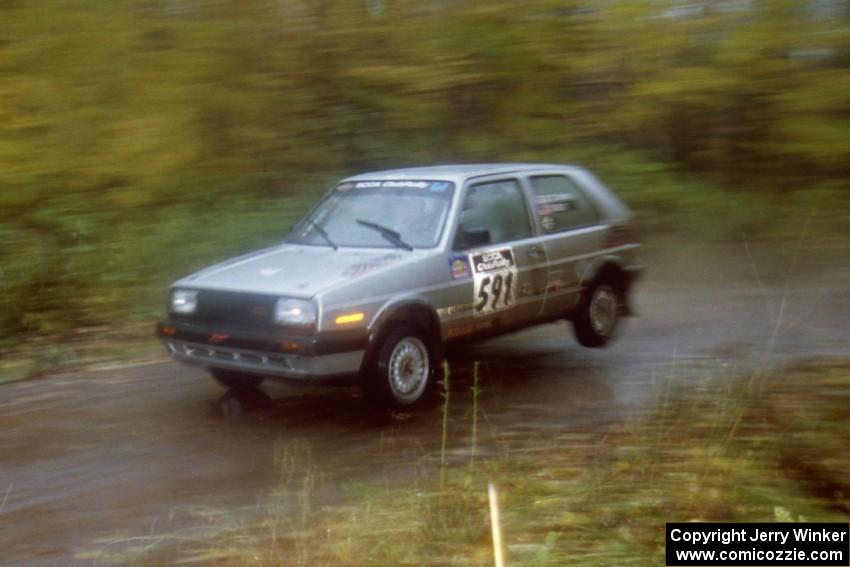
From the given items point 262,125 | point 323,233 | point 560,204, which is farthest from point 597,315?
point 262,125

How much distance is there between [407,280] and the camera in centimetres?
756

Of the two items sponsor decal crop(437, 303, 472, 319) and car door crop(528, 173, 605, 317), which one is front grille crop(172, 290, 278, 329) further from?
car door crop(528, 173, 605, 317)

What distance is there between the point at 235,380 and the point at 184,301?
0.95 metres

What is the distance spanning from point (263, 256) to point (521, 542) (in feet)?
13.1

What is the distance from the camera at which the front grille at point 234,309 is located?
7.24 m

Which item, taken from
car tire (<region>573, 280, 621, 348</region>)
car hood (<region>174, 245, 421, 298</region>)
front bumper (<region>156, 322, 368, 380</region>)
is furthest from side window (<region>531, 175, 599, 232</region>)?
front bumper (<region>156, 322, 368, 380</region>)

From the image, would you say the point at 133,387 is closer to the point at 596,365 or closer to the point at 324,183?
the point at 596,365

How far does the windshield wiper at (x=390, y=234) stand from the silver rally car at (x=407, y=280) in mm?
11

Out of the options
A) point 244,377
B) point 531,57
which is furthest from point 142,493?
point 531,57

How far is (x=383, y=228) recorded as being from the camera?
8.14 m

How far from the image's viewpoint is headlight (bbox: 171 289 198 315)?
764cm

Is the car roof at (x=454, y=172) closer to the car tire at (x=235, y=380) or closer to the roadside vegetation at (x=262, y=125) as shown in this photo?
the roadside vegetation at (x=262, y=125)

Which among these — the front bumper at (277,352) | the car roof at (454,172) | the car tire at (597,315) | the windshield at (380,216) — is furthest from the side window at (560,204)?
the front bumper at (277,352)

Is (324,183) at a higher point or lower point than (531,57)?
lower
